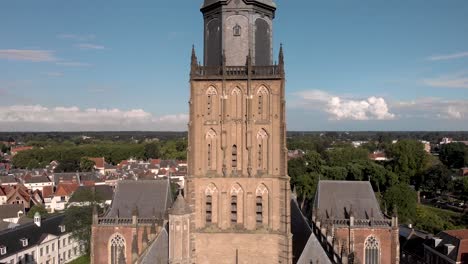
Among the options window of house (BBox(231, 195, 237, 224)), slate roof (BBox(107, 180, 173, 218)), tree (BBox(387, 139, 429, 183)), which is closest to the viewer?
window of house (BBox(231, 195, 237, 224))

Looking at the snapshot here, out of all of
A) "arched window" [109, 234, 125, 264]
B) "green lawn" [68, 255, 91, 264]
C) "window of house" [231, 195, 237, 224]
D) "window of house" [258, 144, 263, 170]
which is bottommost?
"green lawn" [68, 255, 91, 264]

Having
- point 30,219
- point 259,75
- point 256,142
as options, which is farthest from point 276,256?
point 30,219

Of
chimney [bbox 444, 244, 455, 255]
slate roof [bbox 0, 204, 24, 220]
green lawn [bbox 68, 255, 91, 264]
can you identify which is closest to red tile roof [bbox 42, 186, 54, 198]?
slate roof [bbox 0, 204, 24, 220]

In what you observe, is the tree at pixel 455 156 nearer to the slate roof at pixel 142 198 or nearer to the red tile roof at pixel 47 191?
the red tile roof at pixel 47 191

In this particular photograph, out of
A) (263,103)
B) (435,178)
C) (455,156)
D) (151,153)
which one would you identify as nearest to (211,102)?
(263,103)

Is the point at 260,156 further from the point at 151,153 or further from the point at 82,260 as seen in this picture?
the point at 151,153

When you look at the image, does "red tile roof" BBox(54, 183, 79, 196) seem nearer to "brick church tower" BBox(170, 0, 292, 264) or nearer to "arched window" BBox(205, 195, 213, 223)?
"arched window" BBox(205, 195, 213, 223)

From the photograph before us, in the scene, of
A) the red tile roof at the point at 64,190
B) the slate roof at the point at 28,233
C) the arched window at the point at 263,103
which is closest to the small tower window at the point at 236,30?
the arched window at the point at 263,103
